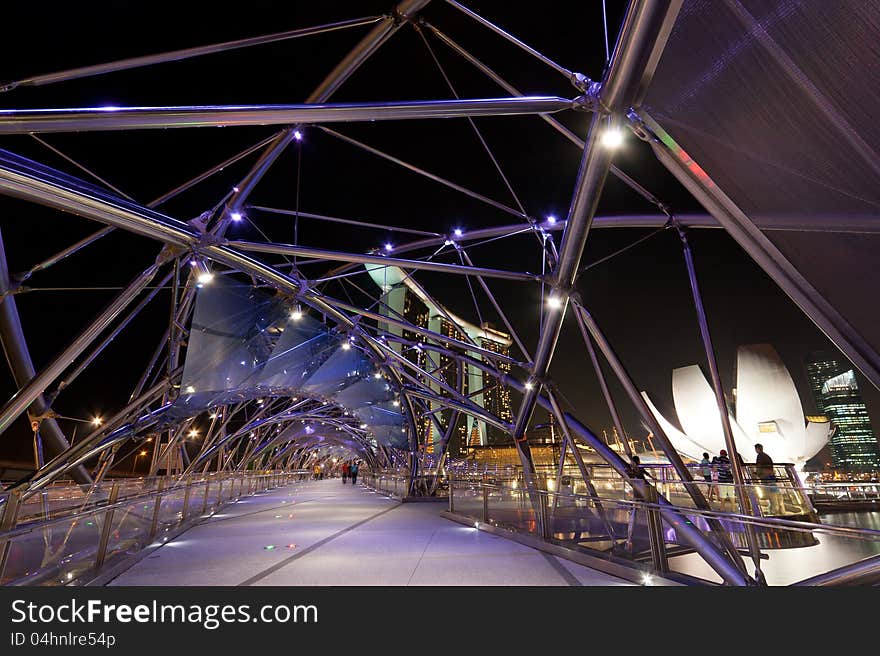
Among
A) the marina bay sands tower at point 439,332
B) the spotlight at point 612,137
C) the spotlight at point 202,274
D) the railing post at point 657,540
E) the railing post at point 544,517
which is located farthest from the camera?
the marina bay sands tower at point 439,332

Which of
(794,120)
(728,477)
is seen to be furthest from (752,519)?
(728,477)

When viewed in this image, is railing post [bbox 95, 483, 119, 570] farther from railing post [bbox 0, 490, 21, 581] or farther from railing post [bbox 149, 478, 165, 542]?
railing post [bbox 149, 478, 165, 542]

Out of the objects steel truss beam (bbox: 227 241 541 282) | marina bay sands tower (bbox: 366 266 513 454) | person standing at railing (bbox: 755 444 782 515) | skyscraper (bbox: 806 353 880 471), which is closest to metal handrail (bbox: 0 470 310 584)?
steel truss beam (bbox: 227 241 541 282)

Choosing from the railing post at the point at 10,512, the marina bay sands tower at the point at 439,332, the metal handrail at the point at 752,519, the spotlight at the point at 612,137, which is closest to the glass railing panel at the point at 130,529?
the railing post at the point at 10,512

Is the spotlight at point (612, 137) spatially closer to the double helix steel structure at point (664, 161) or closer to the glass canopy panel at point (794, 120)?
the double helix steel structure at point (664, 161)

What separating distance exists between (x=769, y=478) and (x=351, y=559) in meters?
12.7

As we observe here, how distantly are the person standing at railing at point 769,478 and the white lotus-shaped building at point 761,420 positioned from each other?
34.7 meters

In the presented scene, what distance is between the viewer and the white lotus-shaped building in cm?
4497

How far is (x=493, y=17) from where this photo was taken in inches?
482

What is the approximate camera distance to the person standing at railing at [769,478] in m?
9.36
